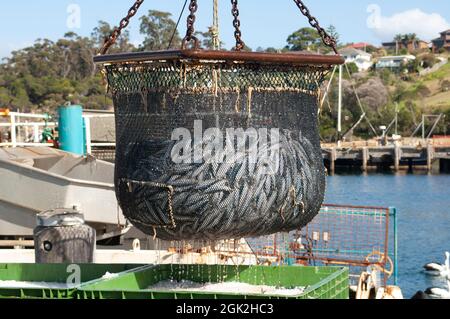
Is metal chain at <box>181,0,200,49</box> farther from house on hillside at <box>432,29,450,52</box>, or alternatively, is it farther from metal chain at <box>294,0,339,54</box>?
house on hillside at <box>432,29,450,52</box>

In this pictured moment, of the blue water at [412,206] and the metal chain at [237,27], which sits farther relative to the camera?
the blue water at [412,206]

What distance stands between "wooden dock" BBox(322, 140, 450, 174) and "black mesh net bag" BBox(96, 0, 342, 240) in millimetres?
60679

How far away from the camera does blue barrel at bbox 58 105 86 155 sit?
14875 mm

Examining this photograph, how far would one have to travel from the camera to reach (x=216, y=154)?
4617 mm

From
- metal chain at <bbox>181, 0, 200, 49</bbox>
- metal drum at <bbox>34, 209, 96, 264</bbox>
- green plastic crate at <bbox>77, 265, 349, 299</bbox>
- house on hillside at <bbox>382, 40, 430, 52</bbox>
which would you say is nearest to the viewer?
metal chain at <bbox>181, 0, 200, 49</bbox>

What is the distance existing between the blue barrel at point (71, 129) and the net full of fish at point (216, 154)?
33.1 ft

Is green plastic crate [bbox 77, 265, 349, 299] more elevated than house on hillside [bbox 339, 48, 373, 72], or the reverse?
house on hillside [bbox 339, 48, 373, 72]

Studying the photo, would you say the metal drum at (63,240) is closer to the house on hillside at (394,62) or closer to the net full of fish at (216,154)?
the net full of fish at (216,154)

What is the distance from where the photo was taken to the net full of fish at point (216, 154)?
15.2 ft

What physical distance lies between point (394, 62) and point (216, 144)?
373 ft

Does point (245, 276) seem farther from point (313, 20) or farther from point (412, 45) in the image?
point (412, 45)

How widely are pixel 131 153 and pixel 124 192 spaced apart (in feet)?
0.68

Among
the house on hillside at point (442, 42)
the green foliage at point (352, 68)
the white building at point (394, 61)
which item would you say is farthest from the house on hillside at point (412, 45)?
the green foliage at point (352, 68)

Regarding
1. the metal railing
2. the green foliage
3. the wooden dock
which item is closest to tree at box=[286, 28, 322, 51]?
the green foliage
